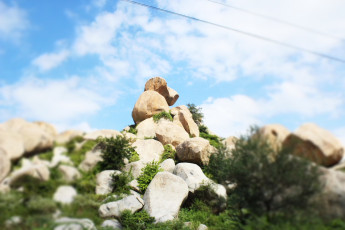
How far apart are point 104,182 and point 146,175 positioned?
486 centimetres

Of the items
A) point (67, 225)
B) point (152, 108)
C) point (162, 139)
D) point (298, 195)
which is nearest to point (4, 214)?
point (67, 225)

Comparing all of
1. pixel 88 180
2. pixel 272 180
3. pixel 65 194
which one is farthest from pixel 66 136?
pixel 272 180

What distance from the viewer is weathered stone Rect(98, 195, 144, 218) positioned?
10575mm

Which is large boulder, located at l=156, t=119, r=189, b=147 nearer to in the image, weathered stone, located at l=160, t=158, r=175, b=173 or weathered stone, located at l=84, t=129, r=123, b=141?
weathered stone, located at l=160, t=158, r=175, b=173

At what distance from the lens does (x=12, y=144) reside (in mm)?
6984

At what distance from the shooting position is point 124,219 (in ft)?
37.6

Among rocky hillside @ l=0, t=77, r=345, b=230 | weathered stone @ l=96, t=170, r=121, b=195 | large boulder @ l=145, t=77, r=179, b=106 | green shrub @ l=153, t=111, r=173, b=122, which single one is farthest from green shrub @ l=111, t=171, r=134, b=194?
large boulder @ l=145, t=77, r=179, b=106

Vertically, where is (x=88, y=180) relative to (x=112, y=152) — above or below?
below

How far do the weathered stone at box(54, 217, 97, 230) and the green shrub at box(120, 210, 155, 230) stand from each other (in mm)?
3407

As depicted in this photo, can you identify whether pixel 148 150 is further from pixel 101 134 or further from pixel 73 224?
pixel 73 224

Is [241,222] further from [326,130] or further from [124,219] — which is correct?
[124,219]

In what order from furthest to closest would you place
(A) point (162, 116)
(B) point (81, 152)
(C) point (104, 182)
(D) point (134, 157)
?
(A) point (162, 116), (D) point (134, 157), (C) point (104, 182), (B) point (81, 152)

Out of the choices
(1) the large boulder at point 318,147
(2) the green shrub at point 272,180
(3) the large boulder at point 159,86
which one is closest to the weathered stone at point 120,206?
(2) the green shrub at point 272,180

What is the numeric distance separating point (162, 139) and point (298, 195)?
49.7 feet
